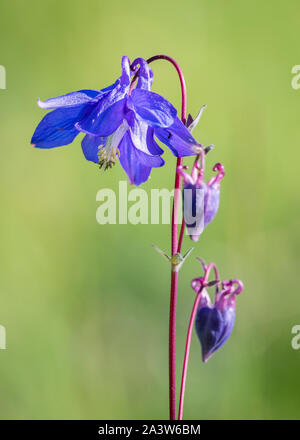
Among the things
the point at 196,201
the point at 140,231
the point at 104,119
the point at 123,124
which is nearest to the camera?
the point at 196,201

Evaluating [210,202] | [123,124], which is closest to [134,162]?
[123,124]

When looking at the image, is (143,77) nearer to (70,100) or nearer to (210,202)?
(70,100)

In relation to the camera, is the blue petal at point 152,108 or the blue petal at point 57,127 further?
the blue petal at point 57,127

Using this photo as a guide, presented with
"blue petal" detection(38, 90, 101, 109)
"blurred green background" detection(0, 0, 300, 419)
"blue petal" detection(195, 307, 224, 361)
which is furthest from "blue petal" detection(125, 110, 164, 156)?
"blurred green background" detection(0, 0, 300, 419)

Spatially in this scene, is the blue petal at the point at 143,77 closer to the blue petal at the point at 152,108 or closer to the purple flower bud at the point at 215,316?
the blue petal at the point at 152,108

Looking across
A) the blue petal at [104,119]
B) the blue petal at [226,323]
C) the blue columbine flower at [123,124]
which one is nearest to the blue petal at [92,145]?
the blue columbine flower at [123,124]

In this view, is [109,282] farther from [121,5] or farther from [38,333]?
[121,5]
